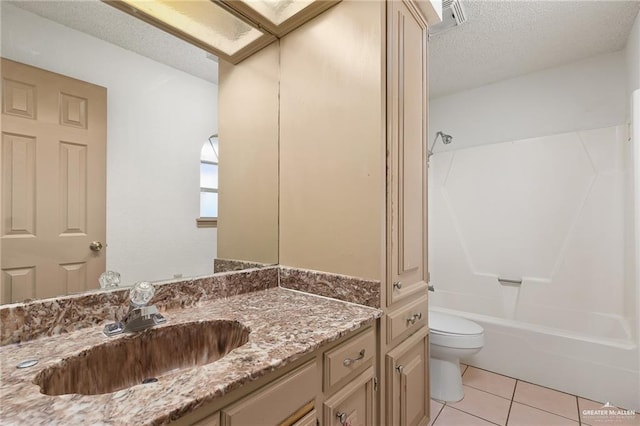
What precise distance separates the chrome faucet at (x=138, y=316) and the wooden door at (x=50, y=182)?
0.18m

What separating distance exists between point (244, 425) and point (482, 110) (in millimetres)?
3014

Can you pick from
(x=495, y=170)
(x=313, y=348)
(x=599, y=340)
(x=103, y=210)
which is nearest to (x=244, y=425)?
(x=313, y=348)

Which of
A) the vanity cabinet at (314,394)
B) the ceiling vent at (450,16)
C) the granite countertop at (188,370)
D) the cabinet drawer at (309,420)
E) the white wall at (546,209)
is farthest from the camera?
the white wall at (546,209)

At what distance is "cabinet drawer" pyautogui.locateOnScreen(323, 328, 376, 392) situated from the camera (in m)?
0.91

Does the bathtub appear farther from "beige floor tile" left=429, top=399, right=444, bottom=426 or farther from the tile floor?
"beige floor tile" left=429, top=399, right=444, bottom=426

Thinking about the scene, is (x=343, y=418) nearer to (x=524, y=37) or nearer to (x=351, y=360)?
(x=351, y=360)

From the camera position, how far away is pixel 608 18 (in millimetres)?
1810

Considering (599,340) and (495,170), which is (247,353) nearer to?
(599,340)

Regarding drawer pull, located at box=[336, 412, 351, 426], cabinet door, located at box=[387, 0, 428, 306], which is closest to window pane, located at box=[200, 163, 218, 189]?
cabinet door, located at box=[387, 0, 428, 306]

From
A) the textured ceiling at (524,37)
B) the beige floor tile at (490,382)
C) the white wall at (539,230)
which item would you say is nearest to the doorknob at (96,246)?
the textured ceiling at (524,37)

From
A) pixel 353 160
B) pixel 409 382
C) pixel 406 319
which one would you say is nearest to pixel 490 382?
pixel 409 382

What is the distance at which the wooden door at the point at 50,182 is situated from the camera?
2.77ft

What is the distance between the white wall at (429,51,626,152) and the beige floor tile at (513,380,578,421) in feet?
6.33

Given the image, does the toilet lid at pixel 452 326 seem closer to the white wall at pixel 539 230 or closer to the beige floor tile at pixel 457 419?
the beige floor tile at pixel 457 419
